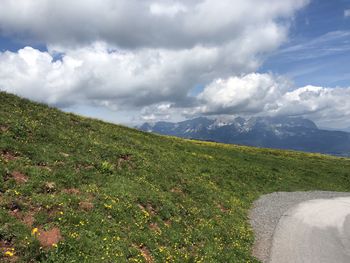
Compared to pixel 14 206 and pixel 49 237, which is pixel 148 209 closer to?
pixel 49 237

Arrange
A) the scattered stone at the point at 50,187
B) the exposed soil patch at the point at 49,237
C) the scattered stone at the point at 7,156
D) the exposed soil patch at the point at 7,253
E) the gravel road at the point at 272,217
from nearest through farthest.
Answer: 1. the exposed soil patch at the point at 7,253
2. the exposed soil patch at the point at 49,237
3. the scattered stone at the point at 50,187
4. the scattered stone at the point at 7,156
5. the gravel road at the point at 272,217

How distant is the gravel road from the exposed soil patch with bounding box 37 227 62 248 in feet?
40.4

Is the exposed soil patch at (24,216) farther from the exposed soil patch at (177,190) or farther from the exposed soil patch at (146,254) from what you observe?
the exposed soil patch at (177,190)

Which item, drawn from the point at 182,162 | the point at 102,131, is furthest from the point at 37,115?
the point at 182,162

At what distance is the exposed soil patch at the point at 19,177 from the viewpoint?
2037 cm

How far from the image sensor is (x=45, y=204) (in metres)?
18.5

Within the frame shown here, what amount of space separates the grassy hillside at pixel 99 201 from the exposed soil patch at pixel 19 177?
0.05 meters

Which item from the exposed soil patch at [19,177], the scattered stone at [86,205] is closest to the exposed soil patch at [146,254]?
the scattered stone at [86,205]

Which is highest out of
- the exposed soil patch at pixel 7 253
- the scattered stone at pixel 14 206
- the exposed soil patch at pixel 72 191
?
the exposed soil patch at pixel 72 191

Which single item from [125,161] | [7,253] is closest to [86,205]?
[7,253]

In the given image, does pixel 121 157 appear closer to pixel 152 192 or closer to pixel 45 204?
pixel 152 192

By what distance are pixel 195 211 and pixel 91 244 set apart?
12.3 meters

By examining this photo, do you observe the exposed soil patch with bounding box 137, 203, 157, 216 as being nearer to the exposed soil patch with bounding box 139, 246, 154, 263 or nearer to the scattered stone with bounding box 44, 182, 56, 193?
the exposed soil patch with bounding box 139, 246, 154, 263

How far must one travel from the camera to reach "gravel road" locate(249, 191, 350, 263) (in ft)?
77.5
